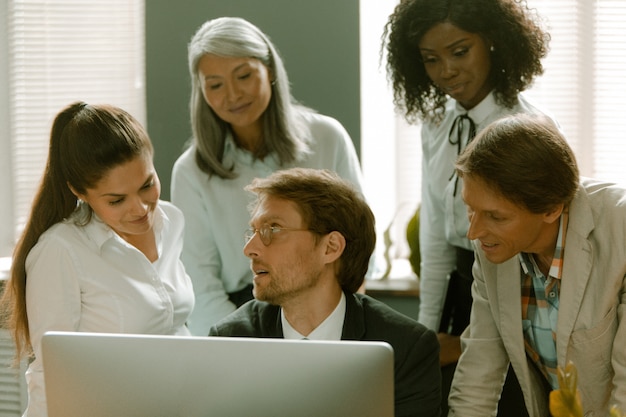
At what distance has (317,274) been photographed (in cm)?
203

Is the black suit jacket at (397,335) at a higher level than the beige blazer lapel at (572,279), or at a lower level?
lower

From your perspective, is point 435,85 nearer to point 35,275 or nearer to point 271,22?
point 271,22

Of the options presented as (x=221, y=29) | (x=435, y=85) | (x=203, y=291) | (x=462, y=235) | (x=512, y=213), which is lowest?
(x=203, y=291)

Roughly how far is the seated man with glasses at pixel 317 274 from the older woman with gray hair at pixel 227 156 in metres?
0.60

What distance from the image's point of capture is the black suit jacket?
189 centimetres

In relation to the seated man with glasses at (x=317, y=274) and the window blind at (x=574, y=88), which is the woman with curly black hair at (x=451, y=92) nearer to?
the seated man with glasses at (x=317, y=274)

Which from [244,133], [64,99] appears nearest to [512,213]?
[244,133]

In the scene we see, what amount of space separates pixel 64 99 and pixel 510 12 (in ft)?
6.85

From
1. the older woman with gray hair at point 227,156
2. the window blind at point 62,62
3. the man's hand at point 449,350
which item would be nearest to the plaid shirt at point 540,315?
the man's hand at point 449,350

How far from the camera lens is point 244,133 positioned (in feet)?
9.05

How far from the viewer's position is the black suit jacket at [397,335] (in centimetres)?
189

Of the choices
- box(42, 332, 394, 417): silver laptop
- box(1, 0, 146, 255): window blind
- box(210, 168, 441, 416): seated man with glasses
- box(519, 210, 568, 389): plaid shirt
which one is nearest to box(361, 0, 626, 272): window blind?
box(1, 0, 146, 255): window blind

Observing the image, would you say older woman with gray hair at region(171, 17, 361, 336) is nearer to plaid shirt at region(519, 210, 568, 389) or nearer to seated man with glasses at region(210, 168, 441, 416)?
seated man with glasses at region(210, 168, 441, 416)

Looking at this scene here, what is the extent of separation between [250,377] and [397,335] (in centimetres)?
68
